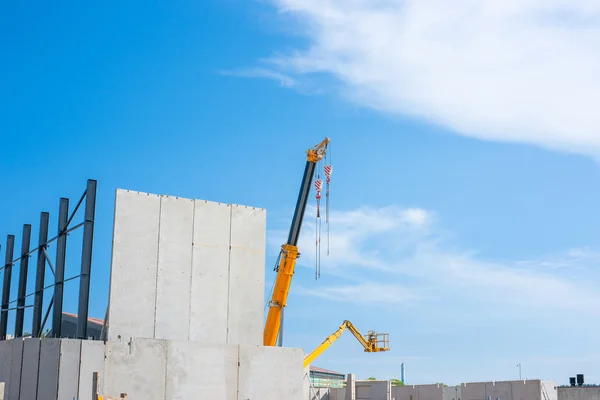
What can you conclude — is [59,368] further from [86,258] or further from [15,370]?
[86,258]

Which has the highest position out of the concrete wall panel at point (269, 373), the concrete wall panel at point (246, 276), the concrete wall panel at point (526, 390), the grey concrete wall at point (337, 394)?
the concrete wall panel at point (246, 276)

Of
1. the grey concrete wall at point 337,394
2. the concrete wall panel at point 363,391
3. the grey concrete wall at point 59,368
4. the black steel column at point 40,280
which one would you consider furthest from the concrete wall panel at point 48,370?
the grey concrete wall at point 337,394

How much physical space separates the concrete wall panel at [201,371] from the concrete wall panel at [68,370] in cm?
266

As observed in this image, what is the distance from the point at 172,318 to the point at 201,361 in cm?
163

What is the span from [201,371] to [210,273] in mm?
3167

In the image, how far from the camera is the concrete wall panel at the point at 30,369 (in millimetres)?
20984

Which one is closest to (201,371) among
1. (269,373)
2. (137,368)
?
(137,368)

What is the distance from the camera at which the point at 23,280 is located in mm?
32906

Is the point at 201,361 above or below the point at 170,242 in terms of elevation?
below

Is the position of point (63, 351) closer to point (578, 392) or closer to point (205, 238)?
point (205, 238)

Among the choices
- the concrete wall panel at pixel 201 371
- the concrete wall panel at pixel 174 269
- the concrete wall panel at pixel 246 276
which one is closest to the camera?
the concrete wall panel at pixel 201 371

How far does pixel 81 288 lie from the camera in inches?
896

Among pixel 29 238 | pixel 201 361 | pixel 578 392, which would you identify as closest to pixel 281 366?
pixel 201 361

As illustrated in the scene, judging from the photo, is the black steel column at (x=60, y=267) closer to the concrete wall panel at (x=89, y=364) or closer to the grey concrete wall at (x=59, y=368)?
the grey concrete wall at (x=59, y=368)
